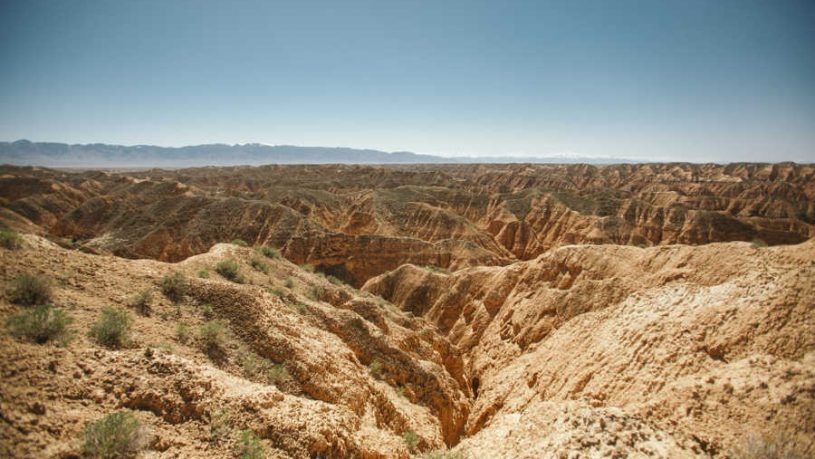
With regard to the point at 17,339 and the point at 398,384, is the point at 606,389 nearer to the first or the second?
the point at 398,384

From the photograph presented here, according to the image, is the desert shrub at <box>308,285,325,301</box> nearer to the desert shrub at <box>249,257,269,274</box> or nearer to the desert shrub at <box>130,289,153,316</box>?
the desert shrub at <box>249,257,269,274</box>

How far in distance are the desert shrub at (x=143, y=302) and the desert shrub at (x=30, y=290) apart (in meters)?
2.00

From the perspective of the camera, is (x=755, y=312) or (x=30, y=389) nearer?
(x=30, y=389)

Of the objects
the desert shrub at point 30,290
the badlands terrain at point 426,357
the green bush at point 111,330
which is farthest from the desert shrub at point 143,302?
the desert shrub at point 30,290

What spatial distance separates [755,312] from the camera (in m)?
10.7

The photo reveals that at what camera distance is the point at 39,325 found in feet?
23.6

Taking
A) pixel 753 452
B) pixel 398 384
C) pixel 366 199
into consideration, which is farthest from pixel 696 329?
pixel 366 199

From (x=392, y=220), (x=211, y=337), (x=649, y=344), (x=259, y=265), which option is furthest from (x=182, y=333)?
(x=392, y=220)

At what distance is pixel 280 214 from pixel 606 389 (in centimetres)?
4213

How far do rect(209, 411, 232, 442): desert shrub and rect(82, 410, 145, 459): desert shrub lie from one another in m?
1.28

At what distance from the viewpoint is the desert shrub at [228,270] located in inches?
625

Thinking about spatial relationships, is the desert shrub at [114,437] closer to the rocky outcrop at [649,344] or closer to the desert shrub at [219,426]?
the desert shrub at [219,426]

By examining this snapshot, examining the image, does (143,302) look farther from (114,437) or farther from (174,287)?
(114,437)

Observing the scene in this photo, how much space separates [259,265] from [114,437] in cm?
1386
